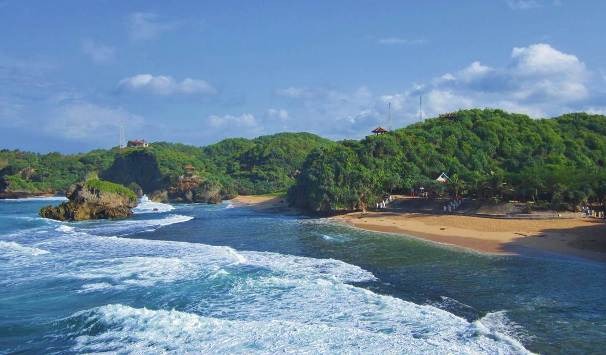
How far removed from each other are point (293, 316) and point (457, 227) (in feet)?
92.9

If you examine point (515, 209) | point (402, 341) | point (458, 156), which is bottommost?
point (402, 341)

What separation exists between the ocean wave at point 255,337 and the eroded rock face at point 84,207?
46.9m

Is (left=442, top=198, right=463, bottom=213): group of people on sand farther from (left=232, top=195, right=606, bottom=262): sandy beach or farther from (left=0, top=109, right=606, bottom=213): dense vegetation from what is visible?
(left=0, top=109, right=606, bottom=213): dense vegetation

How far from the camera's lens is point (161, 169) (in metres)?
112

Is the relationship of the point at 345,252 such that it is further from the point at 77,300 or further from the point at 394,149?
the point at 394,149

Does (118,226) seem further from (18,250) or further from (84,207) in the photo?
(18,250)

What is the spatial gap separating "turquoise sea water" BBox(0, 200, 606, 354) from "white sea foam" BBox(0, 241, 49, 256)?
157 millimetres

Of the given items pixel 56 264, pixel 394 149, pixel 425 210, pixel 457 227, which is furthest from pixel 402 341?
pixel 394 149

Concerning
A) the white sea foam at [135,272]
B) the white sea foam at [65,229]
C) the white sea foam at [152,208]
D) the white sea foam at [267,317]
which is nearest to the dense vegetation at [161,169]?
the white sea foam at [152,208]

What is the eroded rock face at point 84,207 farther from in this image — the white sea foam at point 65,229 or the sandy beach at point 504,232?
the sandy beach at point 504,232

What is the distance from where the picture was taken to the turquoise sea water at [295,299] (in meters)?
17.7

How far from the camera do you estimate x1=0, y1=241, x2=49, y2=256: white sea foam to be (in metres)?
36.4

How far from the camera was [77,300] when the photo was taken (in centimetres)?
2370

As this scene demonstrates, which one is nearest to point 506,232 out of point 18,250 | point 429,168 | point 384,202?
point 384,202
